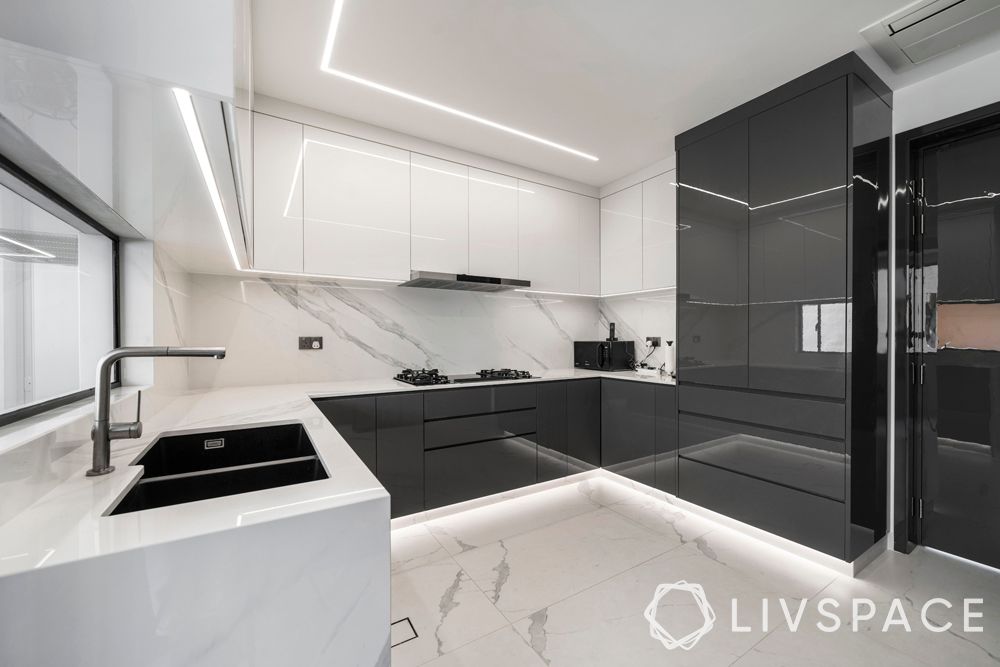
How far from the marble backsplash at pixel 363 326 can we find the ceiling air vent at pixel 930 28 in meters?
1.85

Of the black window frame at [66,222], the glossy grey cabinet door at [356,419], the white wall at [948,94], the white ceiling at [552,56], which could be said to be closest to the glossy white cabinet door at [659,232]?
the white ceiling at [552,56]

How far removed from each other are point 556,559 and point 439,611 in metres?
0.68

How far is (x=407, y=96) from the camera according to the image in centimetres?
228

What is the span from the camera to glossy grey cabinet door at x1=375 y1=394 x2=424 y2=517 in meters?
2.33

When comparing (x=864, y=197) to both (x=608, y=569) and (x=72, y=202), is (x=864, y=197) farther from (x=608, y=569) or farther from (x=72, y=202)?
(x=72, y=202)

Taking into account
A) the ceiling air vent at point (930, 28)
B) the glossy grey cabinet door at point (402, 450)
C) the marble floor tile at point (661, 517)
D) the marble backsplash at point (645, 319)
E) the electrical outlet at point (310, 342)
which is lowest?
the marble floor tile at point (661, 517)

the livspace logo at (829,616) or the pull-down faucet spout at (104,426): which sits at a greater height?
the pull-down faucet spout at (104,426)

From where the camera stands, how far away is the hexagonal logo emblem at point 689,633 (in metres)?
1.53

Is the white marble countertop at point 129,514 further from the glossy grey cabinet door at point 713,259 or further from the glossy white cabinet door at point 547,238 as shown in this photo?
the glossy white cabinet door at point 547,238

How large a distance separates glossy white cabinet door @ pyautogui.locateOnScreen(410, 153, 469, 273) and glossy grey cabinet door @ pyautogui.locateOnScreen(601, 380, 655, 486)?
1.51m

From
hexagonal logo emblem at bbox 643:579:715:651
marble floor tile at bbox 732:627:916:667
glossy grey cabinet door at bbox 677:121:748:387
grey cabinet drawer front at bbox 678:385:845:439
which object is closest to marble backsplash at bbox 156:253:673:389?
glossy grey cabinet door at bbox 677:121:748:387

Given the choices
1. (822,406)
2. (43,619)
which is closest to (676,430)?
(822,406)

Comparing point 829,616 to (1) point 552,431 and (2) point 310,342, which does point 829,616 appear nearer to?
(1) point 552,431

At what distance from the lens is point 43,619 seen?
1.79 ft
